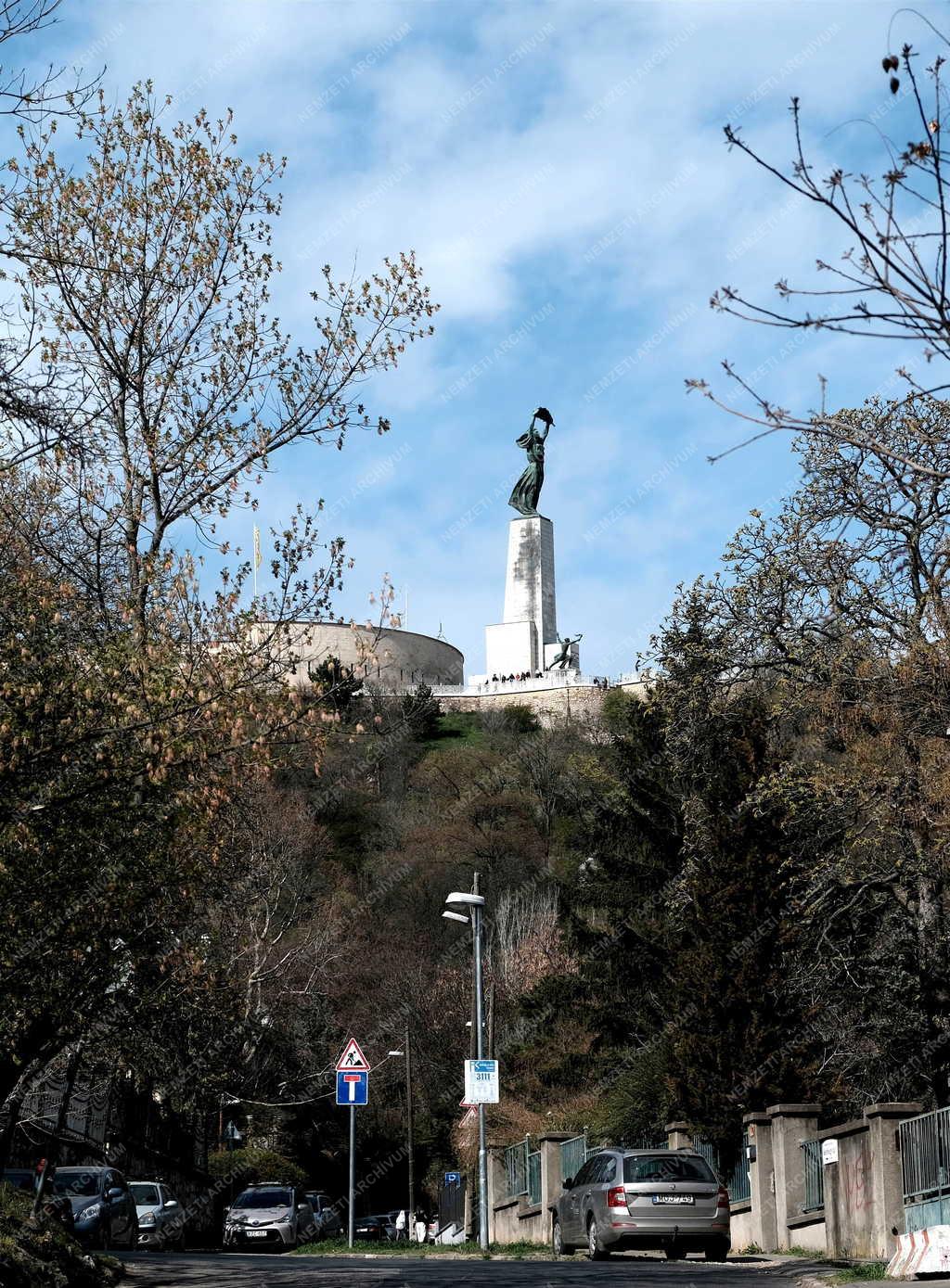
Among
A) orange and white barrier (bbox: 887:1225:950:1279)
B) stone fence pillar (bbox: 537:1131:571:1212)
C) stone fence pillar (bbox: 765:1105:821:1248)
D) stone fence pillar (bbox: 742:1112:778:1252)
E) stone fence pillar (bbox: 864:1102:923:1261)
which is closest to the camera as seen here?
orange and white barrier (bbox: 887:1225:950:1279)

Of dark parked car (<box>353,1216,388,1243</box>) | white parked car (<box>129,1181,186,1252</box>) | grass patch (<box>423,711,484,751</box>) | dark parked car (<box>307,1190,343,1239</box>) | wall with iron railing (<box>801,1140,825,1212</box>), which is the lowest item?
dark parked car (<box>353,1216,388,1243</box>)

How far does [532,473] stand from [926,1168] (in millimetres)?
92936

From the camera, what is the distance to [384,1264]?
64.0 feet

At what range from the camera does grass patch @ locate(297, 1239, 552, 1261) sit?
24172mm

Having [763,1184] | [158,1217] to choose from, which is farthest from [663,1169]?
[158,1217]

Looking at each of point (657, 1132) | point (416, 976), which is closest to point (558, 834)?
point (416, 976)

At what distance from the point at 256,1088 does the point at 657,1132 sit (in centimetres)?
1795

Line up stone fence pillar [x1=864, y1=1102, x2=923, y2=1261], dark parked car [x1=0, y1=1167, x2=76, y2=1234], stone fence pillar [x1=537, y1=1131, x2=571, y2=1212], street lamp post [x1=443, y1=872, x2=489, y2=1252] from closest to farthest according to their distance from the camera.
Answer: stone fence pillar [x1=864, y1=1102, x2=923, y2=1261] < dark parked car [x1=0, y1=1167, x2=76, y2=1234] < street lamp post [x1=443, y1=872, x2=489, y2=1252] < stone fence pillar [x1=537, y1=1131, x2=571, y2=1212]

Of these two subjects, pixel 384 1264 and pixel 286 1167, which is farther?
pixel 286 1167

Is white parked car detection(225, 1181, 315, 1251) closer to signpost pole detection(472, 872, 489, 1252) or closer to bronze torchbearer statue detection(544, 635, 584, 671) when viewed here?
signpost pole detection(472, 872, 489, 1252)

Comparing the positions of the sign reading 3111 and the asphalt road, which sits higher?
the sign reading 3111

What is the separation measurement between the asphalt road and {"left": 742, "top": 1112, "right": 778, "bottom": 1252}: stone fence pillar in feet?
2.72

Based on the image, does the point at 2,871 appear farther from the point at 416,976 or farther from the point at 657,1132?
the point at 416,976

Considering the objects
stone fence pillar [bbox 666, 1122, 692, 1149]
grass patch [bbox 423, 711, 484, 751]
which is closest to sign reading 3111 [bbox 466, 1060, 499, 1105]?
stone fence pillar [bbox 666, 1122, 692, 1149]
